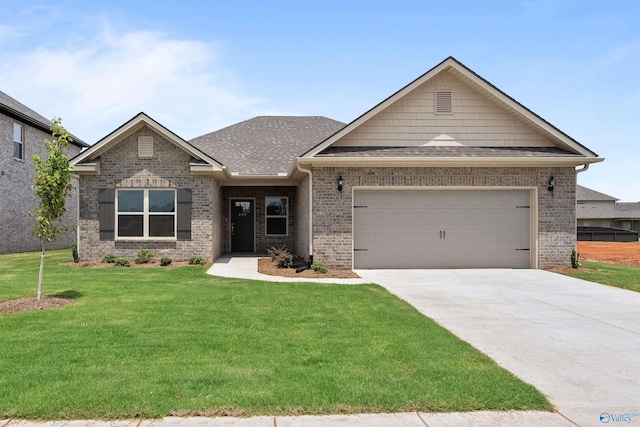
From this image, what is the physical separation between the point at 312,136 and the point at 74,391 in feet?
58.8

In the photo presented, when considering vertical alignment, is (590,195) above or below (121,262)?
above

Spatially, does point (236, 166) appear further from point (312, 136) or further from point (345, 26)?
point (345, 26)

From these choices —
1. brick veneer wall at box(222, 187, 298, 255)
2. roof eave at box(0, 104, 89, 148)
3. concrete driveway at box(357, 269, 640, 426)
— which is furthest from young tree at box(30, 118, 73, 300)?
brick veneer wall at box(222, 187, 298, 255)

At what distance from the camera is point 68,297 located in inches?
308

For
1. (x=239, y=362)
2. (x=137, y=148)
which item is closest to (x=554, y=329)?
(x=239, y=362)

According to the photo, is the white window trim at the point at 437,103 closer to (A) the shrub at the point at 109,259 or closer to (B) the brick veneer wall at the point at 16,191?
(A) the shrub at the point at 109,259

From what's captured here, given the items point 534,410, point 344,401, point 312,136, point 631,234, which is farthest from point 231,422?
point 631,234

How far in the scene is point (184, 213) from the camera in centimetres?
1390

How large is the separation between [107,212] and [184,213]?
8.52 ft

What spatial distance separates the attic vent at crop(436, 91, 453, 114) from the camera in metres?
12.9

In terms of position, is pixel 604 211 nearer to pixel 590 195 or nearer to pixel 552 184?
pixel 590 195

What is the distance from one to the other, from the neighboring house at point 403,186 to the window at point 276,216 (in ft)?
13.8

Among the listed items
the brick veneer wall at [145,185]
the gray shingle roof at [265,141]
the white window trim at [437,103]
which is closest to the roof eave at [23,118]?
the brick veneer wall at [145,185]

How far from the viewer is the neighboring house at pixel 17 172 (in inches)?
718
